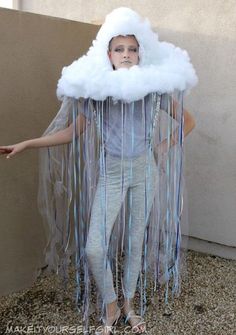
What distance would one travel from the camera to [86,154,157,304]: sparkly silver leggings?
7.63ft

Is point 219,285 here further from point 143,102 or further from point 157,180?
point 143,102

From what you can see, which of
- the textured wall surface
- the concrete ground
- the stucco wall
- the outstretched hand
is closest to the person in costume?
the outstretched hand

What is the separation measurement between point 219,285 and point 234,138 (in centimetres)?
113

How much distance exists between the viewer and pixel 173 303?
2.86 meters

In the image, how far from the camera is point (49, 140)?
232 cm

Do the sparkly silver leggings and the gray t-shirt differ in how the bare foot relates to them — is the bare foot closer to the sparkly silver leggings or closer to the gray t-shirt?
→ the sparkly silver leggings

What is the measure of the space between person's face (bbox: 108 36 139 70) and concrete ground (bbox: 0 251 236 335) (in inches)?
61.3

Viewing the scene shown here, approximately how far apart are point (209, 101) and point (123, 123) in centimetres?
129

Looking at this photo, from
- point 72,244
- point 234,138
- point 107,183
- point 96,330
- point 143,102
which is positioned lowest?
point 96,330

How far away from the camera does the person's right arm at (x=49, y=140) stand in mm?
2213

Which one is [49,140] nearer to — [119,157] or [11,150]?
[11,150]

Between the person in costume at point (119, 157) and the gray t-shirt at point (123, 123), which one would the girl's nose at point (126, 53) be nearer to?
the person in costume at point (119, 157)

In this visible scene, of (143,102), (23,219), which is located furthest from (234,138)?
(23,219)

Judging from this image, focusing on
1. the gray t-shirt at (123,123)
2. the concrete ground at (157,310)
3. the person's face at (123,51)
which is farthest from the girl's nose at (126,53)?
the concrete ground at (157,310)
